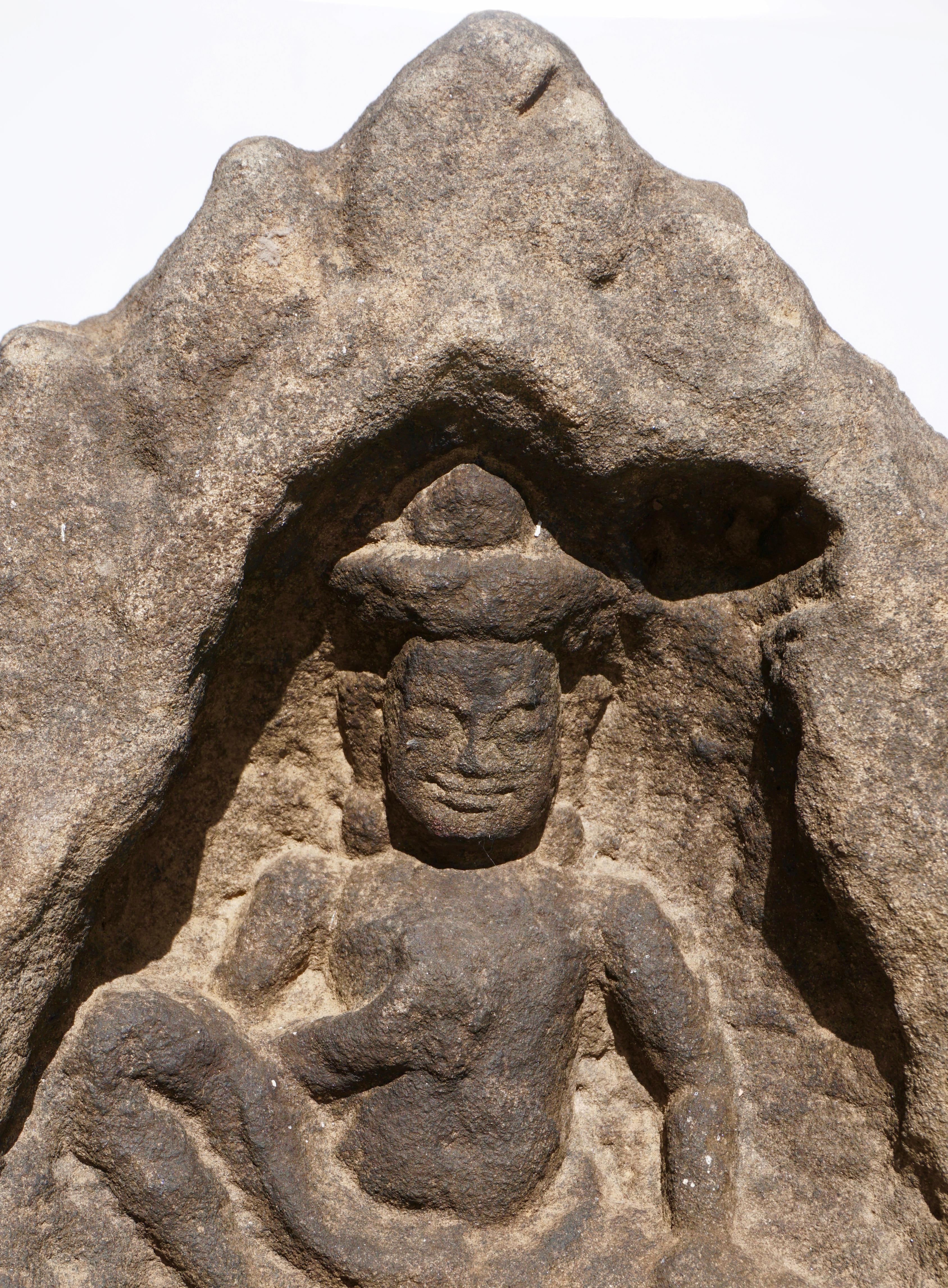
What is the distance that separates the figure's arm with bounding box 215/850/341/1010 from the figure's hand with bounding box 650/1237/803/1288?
844 mm

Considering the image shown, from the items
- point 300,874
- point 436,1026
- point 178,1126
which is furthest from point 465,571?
point 178,1126

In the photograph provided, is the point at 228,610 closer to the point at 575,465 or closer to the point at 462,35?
the point at 575,465

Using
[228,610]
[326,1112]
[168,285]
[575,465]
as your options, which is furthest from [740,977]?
[168,285]

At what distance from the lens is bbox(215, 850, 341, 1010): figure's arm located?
221 centimetres

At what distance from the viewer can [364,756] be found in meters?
2.30

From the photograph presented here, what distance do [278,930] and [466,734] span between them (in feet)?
1.72

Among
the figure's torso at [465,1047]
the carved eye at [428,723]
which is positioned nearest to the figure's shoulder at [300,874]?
the figure's torso at [465,1047]

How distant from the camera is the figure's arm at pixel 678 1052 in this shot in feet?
7.02

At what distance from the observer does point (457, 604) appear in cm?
210

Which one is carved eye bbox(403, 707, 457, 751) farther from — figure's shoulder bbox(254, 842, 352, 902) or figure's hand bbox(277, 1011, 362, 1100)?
figure's hand bbox(277, 1011, 362, 1100)

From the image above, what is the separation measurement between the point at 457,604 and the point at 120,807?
66cm

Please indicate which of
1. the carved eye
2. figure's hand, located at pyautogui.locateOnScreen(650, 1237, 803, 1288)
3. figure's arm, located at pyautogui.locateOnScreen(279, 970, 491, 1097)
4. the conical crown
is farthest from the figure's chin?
figure's hand, located at pyautogui.locateOnScreen(650, 1237, 803, 1288)

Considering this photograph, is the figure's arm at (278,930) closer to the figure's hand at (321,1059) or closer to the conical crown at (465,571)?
the figure's hand at (321,1059)

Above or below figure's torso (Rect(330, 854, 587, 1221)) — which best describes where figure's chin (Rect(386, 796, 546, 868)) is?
above
